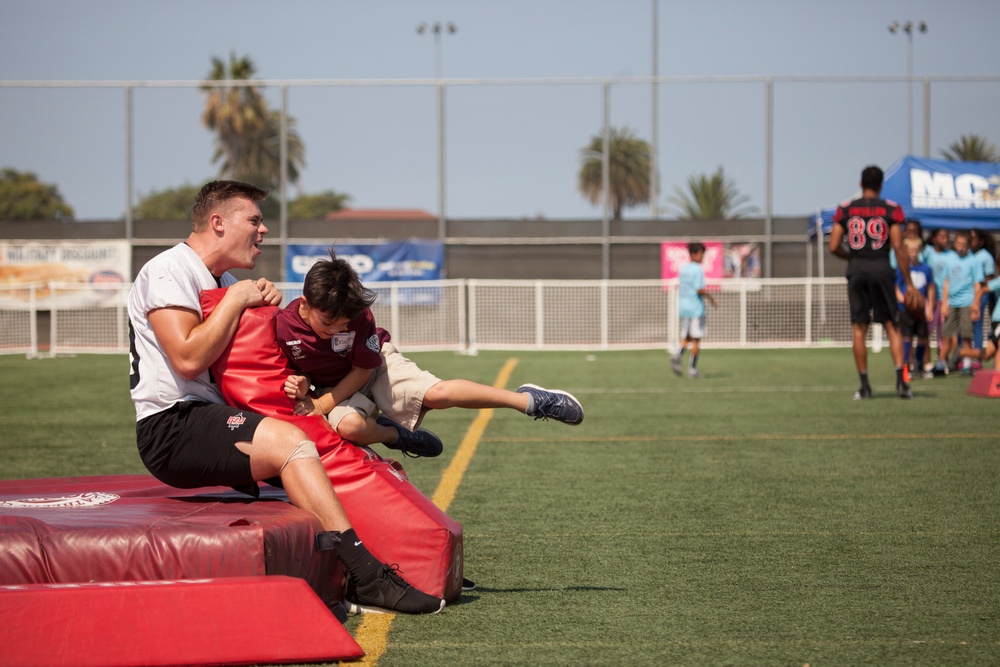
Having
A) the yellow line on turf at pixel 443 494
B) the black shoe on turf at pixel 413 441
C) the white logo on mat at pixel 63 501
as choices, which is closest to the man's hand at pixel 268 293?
the black shoe on turf at pixel 413 441

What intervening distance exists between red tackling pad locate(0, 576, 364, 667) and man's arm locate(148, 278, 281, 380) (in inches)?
41.6

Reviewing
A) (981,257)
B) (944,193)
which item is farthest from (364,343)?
(944,193)

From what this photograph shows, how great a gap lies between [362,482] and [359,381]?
58 centimetres

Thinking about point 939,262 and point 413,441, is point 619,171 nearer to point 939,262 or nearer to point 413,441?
point 939,262

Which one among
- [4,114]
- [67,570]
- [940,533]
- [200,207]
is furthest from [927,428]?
[4,114]

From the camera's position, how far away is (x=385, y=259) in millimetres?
23594

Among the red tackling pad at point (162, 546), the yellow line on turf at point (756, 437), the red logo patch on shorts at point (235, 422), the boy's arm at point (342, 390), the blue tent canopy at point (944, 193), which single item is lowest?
the yellow line on turf at point (756, 437)

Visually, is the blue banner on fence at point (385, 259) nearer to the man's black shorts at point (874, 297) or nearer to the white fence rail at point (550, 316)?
the white fence rail at point (550, 316)

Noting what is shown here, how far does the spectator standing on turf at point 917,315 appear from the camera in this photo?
14.3 metres

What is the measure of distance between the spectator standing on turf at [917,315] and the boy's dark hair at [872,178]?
329 centimetres

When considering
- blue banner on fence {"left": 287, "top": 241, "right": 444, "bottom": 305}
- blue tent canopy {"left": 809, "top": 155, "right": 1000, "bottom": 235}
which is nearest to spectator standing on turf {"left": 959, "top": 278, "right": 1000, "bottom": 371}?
blue tent canopy {"left": 809, "top": 155, "right": 1000, "bottom": 235}

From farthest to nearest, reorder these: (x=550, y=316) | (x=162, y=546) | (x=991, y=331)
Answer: (x=550, y=316) < (x=991, y=331) < (x=162, y=546)

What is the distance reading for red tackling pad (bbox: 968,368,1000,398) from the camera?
11.2 meters

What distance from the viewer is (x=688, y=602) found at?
3.93m
